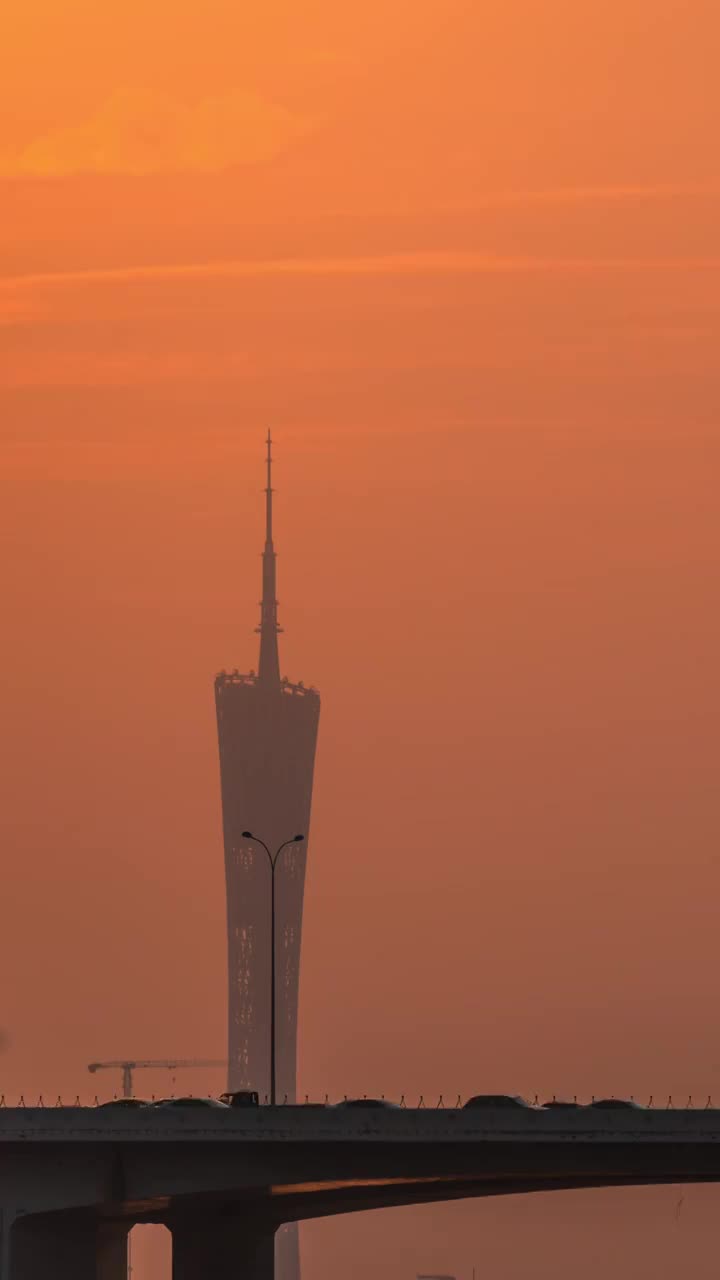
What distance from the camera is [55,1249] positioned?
193 meters

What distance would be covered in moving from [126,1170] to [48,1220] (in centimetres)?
561

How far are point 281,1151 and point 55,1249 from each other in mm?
14027

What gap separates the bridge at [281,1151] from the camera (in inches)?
7151

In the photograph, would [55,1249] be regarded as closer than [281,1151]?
No

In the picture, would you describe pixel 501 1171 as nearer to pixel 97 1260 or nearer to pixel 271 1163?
pixel 271 1163

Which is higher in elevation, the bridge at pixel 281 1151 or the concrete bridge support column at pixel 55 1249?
the bridge at pixel 281 1151

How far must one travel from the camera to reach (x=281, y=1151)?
18825 centimetres

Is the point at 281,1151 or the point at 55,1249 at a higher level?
the point at 281,1151

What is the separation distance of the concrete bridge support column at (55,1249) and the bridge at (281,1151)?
0.13 m

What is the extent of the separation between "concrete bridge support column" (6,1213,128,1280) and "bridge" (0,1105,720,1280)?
13 centimetres

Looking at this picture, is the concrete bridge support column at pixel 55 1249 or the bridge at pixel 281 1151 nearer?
the bridge at pixel 281 1151

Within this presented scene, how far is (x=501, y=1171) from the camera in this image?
188 metres

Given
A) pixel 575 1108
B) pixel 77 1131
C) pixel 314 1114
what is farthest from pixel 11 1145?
pixel 575 1108

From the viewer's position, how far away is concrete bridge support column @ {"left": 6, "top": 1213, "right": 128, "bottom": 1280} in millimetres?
187250
